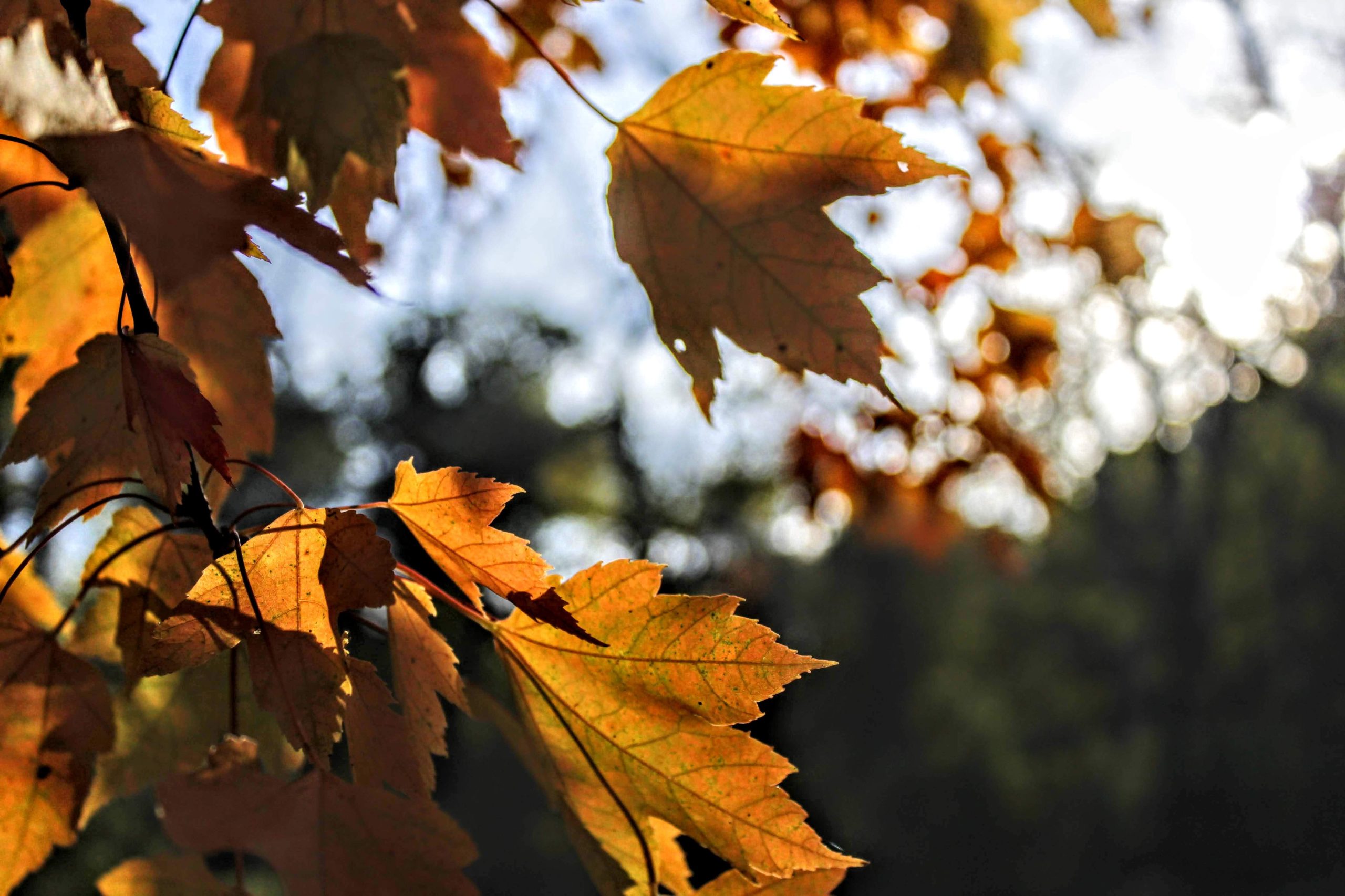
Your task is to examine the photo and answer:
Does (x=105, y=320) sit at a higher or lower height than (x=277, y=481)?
higher

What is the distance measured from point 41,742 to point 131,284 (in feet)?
0.75

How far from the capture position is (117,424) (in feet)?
1.52

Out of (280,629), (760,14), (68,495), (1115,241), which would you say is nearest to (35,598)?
(68,495)

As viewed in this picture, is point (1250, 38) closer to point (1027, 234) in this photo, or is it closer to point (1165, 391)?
point (1027, 234)

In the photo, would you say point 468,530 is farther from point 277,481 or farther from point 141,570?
point 141,570

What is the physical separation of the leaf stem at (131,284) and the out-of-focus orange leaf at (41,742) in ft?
0.56

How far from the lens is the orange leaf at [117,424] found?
394 mm

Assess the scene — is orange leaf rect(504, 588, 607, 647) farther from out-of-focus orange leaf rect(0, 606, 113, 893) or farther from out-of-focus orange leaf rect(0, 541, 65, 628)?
out-of-focus orange leaf rect(0, 541, 65, 628)

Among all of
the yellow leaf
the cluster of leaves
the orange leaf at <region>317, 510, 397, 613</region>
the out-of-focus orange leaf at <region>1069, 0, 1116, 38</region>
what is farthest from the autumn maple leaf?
the out-of-focus orange leaf at <region>1069, 0, 1116, 38</region>

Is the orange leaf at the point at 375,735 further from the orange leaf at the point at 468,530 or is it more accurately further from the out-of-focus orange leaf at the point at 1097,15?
the out-of-focus orange leaf at the point at 1097,15

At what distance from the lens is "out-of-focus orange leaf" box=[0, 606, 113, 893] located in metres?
0.47

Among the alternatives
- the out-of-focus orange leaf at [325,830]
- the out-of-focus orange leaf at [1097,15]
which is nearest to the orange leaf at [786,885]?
the out-of-focus orange leaf at [325,830]

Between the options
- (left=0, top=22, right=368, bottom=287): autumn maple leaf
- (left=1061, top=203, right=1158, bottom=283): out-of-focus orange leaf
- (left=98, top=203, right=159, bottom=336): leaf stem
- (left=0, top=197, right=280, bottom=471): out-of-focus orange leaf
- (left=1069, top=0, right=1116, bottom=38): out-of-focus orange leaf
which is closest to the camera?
(left=0, top=22, right=368, bottom=287): autumn maple leaf

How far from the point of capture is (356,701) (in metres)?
0.42
